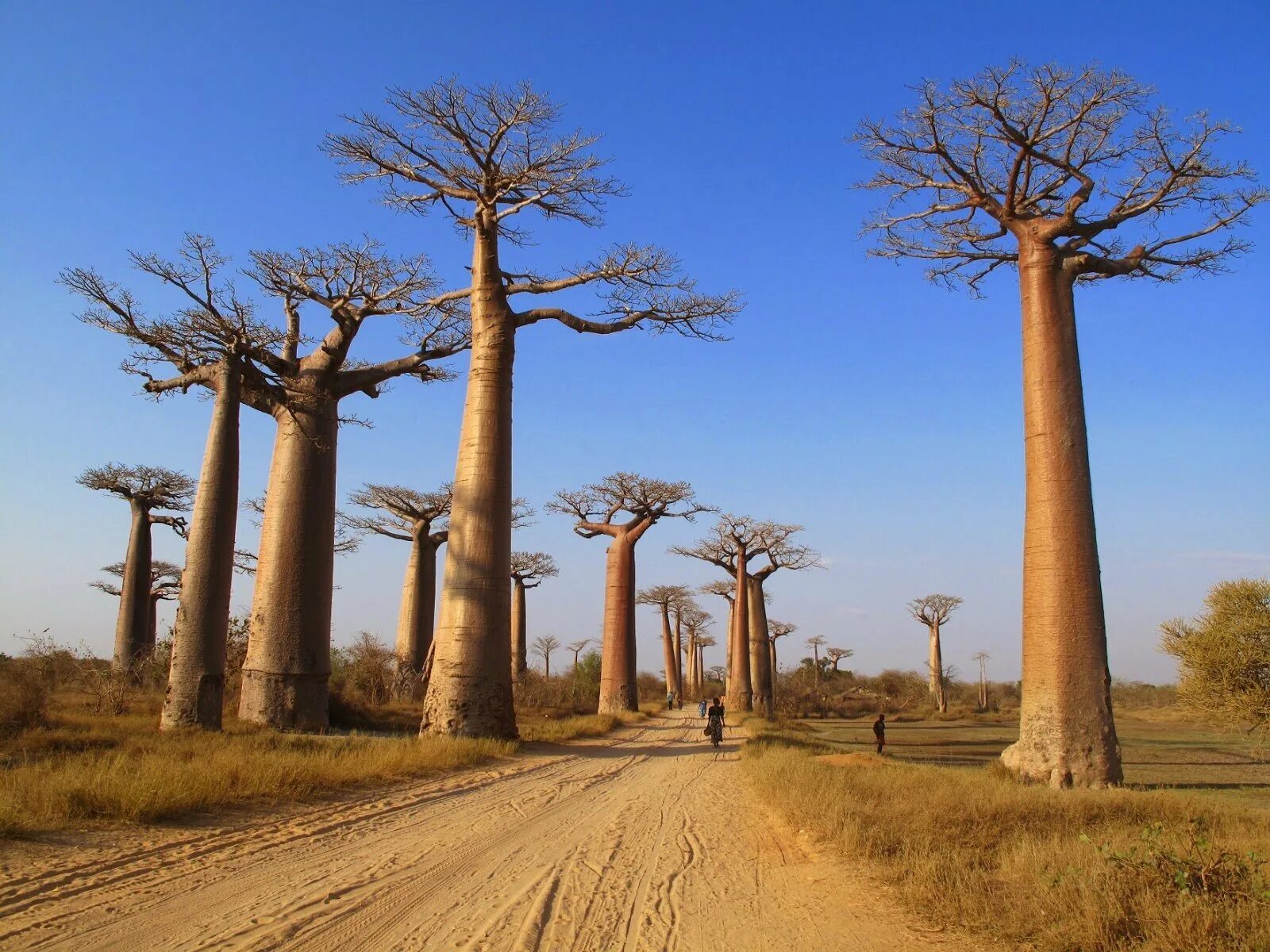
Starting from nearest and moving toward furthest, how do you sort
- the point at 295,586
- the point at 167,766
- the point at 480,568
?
1. the point at 167,766
2. the point at 480,568
3. the point at 295,586

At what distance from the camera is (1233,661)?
10039 mm

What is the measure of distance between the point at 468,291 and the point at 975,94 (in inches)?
290

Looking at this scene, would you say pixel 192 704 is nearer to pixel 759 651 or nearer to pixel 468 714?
pixel 468 714

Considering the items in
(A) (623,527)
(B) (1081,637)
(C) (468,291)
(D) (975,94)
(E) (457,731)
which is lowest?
(E) (457,731)

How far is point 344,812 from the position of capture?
557cm

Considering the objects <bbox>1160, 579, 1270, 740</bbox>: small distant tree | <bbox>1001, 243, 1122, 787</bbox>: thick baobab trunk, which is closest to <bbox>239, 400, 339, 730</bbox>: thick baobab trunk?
<bbox>1001, 243, 1122, 787</bbox>: thick baobab trunk

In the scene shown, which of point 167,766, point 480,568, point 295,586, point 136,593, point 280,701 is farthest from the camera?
point 136,593

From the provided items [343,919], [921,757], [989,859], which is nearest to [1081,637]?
[989,859]

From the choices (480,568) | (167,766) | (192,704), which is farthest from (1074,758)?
A: (192,704)

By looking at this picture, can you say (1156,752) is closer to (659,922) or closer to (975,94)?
(975,94)

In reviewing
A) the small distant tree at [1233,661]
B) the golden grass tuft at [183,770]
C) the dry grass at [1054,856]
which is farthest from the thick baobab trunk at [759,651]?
the dry grass at [1054,856]

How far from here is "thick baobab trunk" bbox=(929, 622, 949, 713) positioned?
131ft

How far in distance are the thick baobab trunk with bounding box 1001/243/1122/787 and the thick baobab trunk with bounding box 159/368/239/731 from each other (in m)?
9.24

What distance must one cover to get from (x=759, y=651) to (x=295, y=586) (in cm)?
1915
